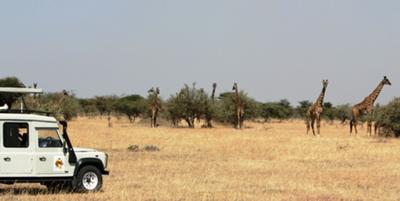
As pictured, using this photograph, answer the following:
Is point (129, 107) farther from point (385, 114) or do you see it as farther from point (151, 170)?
point (151, 170)

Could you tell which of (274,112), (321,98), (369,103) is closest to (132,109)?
(274,112)

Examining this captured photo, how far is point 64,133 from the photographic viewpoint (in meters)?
16.2

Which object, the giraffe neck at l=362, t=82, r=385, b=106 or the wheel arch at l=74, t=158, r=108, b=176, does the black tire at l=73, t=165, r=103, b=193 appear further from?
the giraffe neck at l=362, t=82, r=385, b=106

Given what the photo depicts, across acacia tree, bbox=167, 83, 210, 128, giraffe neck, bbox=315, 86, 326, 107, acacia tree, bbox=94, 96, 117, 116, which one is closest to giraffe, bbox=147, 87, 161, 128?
acacia tree, bbox=167, 83, 210, 128

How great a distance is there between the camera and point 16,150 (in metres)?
15.6

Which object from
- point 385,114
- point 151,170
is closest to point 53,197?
point 151,170

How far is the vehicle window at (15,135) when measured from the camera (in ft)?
51.0

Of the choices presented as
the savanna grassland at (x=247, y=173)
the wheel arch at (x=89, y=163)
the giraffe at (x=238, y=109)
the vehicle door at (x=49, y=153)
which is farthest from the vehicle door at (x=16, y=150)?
the giraffe at (x=238, y=109)

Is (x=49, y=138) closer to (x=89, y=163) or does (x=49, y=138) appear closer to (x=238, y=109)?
(x=89, y=163)

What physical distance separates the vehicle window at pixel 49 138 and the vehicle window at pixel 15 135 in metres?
0.34

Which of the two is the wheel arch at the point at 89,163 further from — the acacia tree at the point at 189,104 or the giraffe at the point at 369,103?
the acacia tree at the point at 189,104

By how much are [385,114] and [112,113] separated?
73.6m

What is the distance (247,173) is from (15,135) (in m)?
8.19

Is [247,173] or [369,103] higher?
[369,103]
